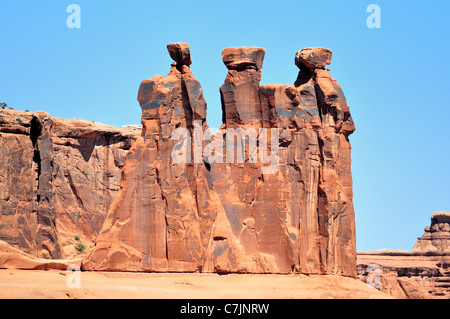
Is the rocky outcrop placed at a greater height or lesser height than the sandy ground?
lesser

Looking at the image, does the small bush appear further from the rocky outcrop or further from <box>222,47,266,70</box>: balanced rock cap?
the rocky outcrop

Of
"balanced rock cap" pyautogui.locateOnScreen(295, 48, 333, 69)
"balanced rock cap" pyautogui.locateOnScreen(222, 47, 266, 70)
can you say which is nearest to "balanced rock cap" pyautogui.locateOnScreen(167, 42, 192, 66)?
"balanced rock cap" pyautogui.locateOnScreen(222, 47, 266, 70)

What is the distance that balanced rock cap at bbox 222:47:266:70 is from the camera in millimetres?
61000

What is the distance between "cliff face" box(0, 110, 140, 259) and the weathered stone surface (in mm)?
50625

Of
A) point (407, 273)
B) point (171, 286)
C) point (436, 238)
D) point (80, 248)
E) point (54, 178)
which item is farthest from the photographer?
point (436, 238)

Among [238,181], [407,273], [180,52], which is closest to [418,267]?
[407,273]

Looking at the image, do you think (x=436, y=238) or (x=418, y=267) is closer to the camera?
(x=418, y=267)

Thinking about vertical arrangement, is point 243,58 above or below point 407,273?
above

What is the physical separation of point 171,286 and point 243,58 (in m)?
14.6

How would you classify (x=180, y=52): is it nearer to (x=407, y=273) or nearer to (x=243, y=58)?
(x=243, y=58)

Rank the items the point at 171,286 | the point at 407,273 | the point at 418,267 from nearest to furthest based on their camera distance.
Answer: the point at 171,286 → the point at 407,273 → the point at 418,267

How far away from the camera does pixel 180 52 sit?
2357 inches

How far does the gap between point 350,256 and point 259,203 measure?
6783mm
